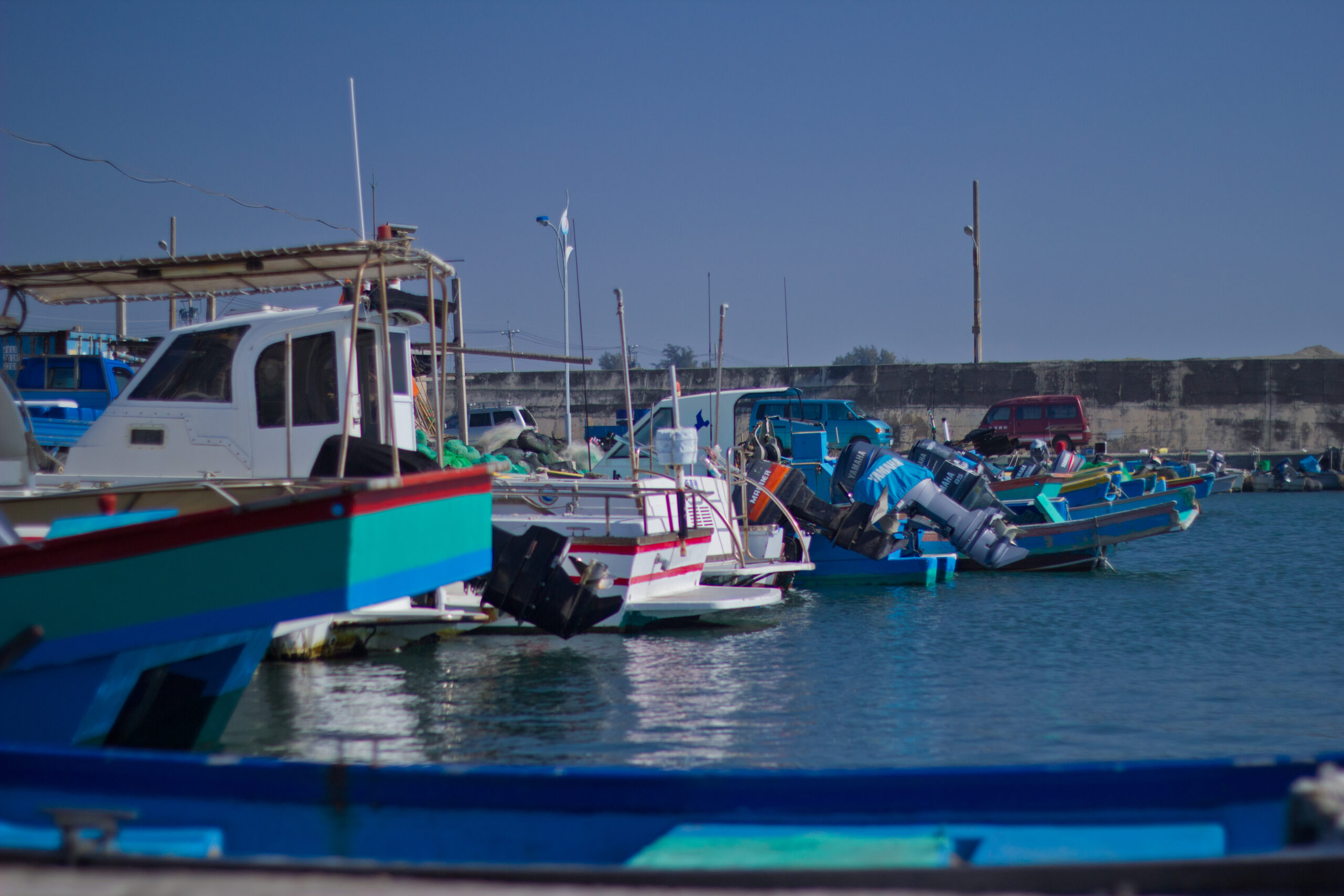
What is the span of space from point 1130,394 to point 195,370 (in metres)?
35.6

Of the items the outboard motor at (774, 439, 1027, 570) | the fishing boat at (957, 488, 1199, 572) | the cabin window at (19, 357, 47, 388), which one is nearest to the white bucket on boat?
the outboard motor at (774, 439, 1027, 570)

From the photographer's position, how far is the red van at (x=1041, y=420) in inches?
1276

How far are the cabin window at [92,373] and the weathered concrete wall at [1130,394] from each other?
820 inches

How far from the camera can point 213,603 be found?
15.9ft

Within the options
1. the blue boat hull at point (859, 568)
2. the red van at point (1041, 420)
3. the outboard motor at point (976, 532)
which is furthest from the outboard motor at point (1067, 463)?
the blue boat hull at point (859, 568)

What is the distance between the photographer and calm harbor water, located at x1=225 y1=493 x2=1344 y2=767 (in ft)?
23.1

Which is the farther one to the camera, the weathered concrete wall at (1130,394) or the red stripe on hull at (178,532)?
the weathered concrete wall at (1130,394)

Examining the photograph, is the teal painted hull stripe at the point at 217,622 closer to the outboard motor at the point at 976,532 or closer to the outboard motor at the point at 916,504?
the outboard motor at the point at 916,504

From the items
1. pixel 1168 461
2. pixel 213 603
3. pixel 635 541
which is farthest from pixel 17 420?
pixel 1168 461

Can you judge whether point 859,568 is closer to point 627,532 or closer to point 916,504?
point 916,504

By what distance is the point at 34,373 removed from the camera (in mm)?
16891

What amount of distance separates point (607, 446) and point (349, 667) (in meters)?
14.4

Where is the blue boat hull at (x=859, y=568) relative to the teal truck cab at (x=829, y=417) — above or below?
below

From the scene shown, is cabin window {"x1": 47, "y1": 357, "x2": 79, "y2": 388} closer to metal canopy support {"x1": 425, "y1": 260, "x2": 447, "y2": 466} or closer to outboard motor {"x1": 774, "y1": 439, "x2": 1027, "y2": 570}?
outboard motor {"x1": 774, "y1": 439, "x2": 1027, "y2": 570}
